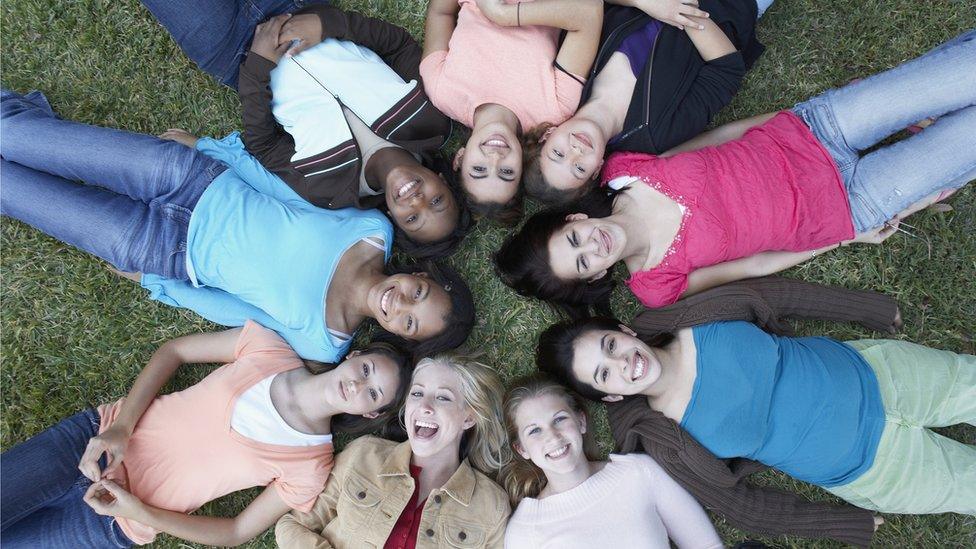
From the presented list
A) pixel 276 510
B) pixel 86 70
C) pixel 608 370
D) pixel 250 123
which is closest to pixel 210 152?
pixel 250 123

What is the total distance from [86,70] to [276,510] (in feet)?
9.13

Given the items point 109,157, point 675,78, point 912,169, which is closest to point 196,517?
point 109,157

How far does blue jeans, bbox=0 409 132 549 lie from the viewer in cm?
318

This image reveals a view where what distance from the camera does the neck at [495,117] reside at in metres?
3.19

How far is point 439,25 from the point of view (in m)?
3.39

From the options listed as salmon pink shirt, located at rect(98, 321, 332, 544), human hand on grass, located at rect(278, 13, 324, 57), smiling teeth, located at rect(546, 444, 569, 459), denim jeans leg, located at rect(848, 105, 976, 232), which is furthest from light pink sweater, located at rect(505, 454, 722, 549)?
human hand on grass, located at rect(278, 13, 324, 57)

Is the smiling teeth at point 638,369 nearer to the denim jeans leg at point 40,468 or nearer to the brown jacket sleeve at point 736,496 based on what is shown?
the brown jacket sleeve at point 736,496

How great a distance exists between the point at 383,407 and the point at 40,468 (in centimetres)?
179

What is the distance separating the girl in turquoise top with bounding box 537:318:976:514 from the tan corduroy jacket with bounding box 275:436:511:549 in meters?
0.80

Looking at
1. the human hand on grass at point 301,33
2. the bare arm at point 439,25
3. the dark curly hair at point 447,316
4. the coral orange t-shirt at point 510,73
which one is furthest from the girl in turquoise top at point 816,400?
the human hand on grass at point 301,33

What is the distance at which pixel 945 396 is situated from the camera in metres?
3.07

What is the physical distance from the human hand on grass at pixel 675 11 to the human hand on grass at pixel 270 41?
1.91m

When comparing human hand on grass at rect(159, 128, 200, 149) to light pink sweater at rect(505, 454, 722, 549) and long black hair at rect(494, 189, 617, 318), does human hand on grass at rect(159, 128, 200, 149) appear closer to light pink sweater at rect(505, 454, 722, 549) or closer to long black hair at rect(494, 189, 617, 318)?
long black hair at rect(494, 189, 617, 318)

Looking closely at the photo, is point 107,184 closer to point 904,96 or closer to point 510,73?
point 510,73
